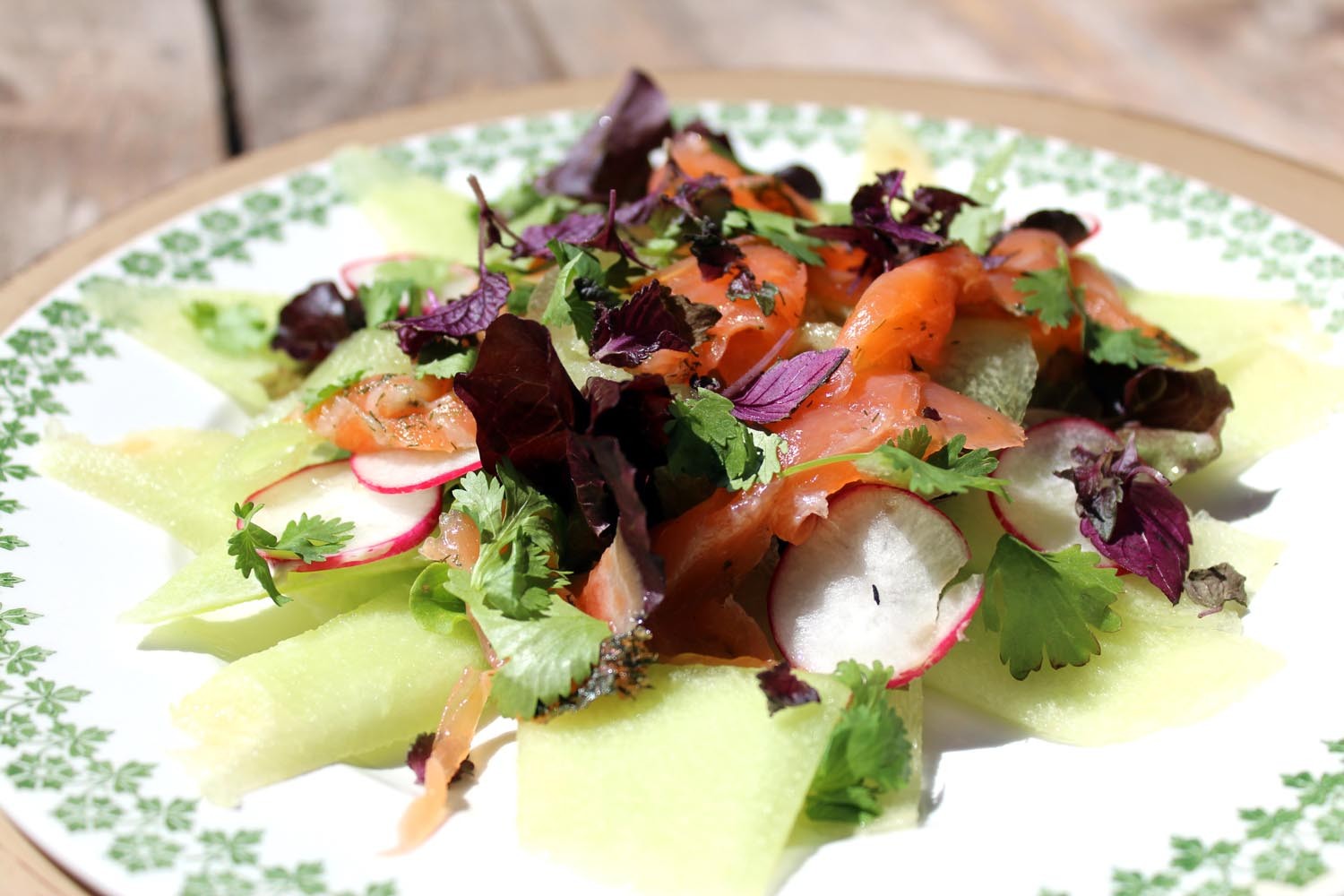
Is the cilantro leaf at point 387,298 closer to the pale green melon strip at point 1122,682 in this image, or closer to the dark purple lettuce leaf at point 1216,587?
the pale green melon strip at point 1122,682

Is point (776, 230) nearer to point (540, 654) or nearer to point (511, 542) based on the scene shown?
point (511, 542)

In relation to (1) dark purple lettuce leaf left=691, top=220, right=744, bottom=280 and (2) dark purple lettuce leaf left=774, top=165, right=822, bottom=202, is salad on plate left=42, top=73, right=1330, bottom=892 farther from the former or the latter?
(2) dark purple lettuce leaf left=774, top=165, right=822, bottom=202

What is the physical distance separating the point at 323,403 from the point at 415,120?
221cm

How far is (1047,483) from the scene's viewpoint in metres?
3.01

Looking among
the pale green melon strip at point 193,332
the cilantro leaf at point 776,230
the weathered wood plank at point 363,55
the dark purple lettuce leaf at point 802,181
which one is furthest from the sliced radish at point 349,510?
the weathered wood plank at point 363,55

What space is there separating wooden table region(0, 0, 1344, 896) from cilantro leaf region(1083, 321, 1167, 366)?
2734 mm

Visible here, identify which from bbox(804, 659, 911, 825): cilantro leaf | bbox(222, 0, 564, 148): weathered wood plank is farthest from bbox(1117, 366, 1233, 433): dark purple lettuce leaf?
bbox(222, 0, 564, 148): weathered wood plank

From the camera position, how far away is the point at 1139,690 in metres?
2.57

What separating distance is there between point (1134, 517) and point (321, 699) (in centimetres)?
188

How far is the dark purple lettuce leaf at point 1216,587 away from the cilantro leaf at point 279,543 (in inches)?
77.6

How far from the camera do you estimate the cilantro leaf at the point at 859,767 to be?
2.30m

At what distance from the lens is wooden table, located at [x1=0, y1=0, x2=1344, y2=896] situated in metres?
5.78

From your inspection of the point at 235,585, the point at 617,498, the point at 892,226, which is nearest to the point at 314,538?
the point at 235,585

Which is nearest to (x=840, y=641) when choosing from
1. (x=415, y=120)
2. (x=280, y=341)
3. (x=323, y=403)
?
(x=323, y=403)
